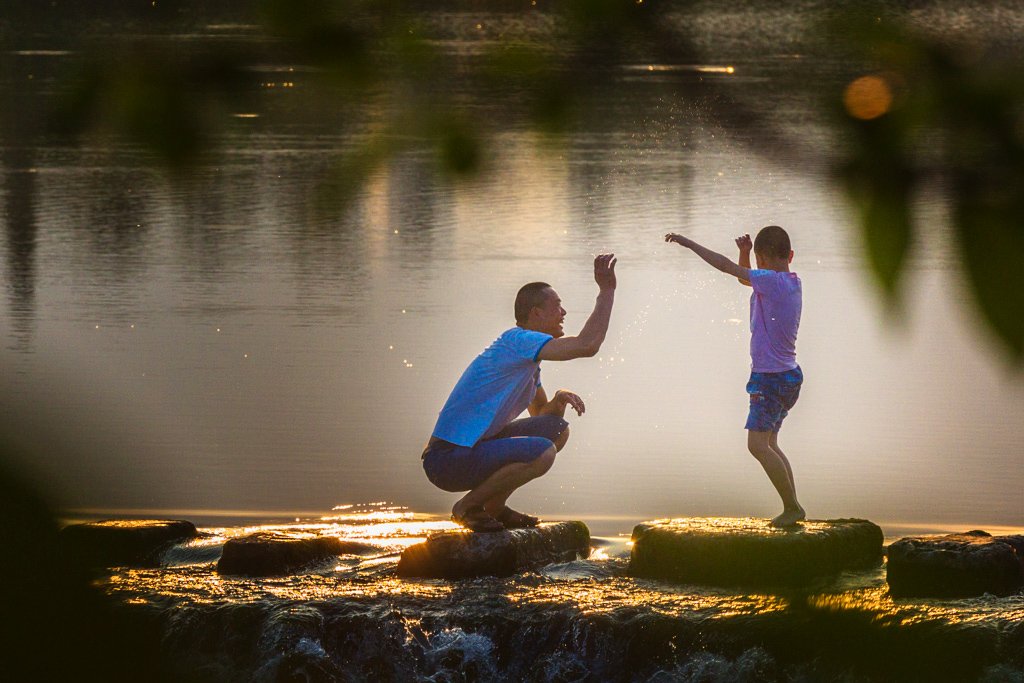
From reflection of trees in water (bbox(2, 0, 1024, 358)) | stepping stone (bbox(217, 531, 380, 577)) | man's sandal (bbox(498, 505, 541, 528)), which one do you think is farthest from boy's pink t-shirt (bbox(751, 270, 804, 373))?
reflection of trees in water (bbox(2, 0, 1024, 358))

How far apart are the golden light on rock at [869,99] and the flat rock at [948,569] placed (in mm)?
3797

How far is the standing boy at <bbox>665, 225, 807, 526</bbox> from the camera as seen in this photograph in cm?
559

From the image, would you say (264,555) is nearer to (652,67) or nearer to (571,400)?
(571,400)

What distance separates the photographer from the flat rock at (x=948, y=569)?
5141mm

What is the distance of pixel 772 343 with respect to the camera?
5.65 meters

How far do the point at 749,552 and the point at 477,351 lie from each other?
17.6 feet

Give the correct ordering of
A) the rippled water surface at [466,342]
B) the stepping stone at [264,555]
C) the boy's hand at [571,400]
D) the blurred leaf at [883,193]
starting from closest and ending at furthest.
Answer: the blurred leaf at [883,193] → the rippled water surface at [466,342] → the stepping stone at [264,555] → the boy's hand at [571,400]

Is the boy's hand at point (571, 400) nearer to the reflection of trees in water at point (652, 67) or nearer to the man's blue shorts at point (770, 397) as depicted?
the man's blue shorts at point (770, 397)

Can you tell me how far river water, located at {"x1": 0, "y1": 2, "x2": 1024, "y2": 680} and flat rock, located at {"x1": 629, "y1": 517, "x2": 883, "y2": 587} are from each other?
188mm

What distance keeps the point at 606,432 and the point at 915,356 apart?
3.08 meters

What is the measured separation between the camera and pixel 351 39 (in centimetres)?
198

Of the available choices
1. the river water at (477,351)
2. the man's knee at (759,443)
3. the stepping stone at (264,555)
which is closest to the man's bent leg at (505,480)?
the river water at (477,351)

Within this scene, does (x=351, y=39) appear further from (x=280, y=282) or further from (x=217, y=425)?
(x=280, y=282)

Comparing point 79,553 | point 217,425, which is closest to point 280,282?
point 217,425
